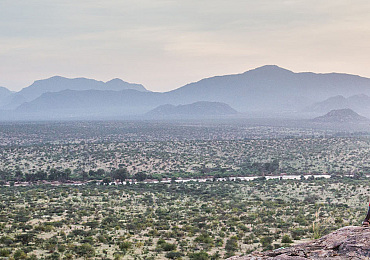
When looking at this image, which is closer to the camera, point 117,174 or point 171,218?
point 171,218

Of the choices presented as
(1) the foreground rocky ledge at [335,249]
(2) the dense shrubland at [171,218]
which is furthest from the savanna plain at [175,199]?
(1) the foreground rocky ledge at [335,249]

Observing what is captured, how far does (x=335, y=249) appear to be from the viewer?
263 inches

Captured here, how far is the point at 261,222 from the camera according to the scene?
32094 millimetres

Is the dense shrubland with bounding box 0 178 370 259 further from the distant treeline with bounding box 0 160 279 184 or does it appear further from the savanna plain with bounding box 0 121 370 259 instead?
the distant treeline with bounding box 0 160 279 184

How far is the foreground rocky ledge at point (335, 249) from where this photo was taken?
20.8 feet

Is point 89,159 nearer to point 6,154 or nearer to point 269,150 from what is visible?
point 6,154

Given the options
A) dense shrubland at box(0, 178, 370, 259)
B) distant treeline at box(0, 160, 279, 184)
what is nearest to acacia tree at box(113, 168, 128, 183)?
distant treeline at box(0, 160, 279, 184)

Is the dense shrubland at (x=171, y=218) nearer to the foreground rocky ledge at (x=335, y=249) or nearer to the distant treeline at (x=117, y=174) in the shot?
the foreground rocky ledge at (x=335, y=249)

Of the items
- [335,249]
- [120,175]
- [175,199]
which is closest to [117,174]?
[120,175]

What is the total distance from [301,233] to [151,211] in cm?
1432

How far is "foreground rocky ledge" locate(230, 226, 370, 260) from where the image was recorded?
6.34 metres

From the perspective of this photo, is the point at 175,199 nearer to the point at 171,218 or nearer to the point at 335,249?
the point at 171,218

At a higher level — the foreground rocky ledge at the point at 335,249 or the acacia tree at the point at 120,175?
the foreground rocky ledge at the point at 335,249

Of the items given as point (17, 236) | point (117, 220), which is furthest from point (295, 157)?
point (17, 236)
